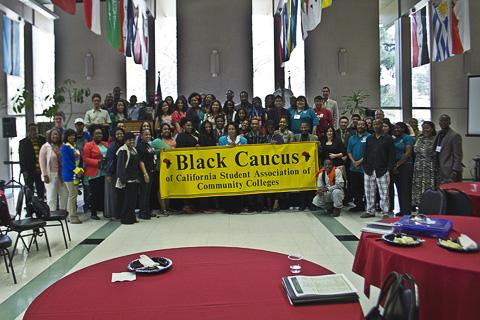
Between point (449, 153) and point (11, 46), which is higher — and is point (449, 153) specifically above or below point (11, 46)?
below

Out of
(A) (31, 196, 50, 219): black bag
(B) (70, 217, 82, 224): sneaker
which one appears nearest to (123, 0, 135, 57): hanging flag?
(B) (70, 217, 82, 224): sneaker

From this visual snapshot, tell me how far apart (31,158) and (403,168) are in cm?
686

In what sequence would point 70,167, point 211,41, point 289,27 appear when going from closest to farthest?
point 70,167 < point 289,27 < point 211,41

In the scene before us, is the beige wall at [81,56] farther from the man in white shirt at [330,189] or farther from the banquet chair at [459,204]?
the banquet chair at [459,204]

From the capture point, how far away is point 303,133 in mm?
8516

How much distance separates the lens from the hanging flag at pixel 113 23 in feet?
27.1

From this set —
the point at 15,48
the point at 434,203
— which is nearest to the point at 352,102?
the point at 15,48

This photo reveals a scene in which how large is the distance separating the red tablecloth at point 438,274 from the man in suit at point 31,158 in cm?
765

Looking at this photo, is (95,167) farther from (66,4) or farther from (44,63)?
(44,63)

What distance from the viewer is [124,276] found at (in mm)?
2604

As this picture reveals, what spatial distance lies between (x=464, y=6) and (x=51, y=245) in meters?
9.20

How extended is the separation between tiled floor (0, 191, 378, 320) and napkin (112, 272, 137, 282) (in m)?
1.84

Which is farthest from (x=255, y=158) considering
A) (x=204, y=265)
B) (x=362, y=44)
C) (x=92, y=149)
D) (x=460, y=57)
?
(x=460, y=57)

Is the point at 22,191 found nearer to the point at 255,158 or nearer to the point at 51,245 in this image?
the point at 51,245
